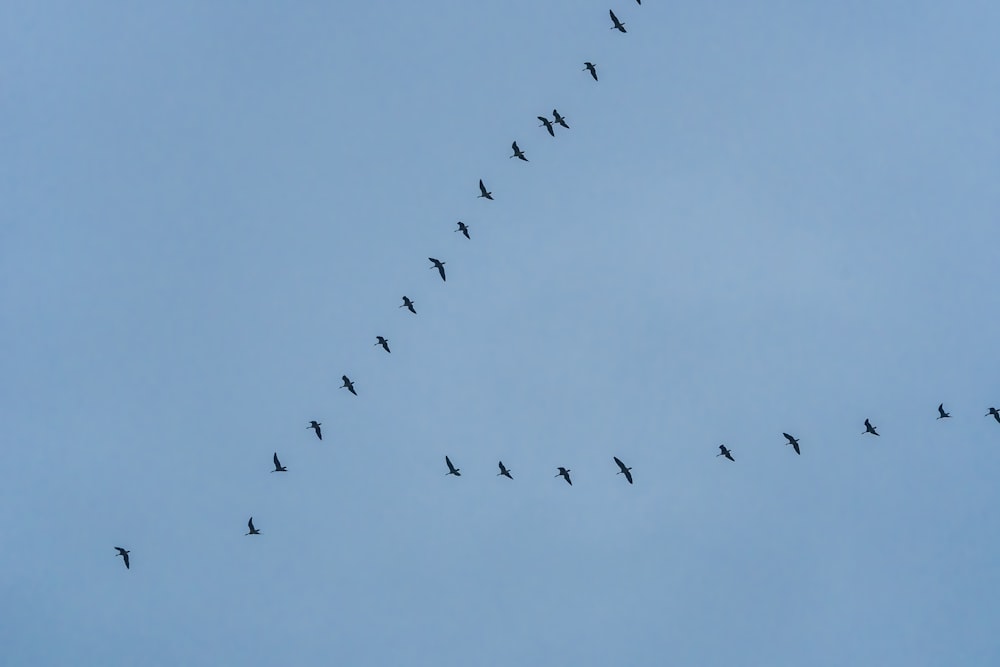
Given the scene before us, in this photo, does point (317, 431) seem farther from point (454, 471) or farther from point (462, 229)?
point (462, 229)

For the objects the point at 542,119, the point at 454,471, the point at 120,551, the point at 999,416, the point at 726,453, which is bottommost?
the point at 999,416

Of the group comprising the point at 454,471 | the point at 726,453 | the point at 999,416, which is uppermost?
the point at 454,471

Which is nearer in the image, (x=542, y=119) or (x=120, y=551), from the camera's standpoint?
(x=542, y=119)

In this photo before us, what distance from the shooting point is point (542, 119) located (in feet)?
415

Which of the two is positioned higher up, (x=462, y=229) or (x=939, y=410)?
(x=462, y=229)

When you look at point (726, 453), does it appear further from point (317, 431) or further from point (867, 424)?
point (317, 431)

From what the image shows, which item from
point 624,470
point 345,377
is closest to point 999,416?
point 624,470

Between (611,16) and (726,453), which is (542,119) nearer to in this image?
(611,16)

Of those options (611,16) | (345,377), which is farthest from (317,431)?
(611,16)

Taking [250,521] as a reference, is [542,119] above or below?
above

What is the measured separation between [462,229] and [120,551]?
49344 mm

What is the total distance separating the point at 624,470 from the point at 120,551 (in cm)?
5337

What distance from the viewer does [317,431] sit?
138m

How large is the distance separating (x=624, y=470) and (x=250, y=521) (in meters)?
41.0
